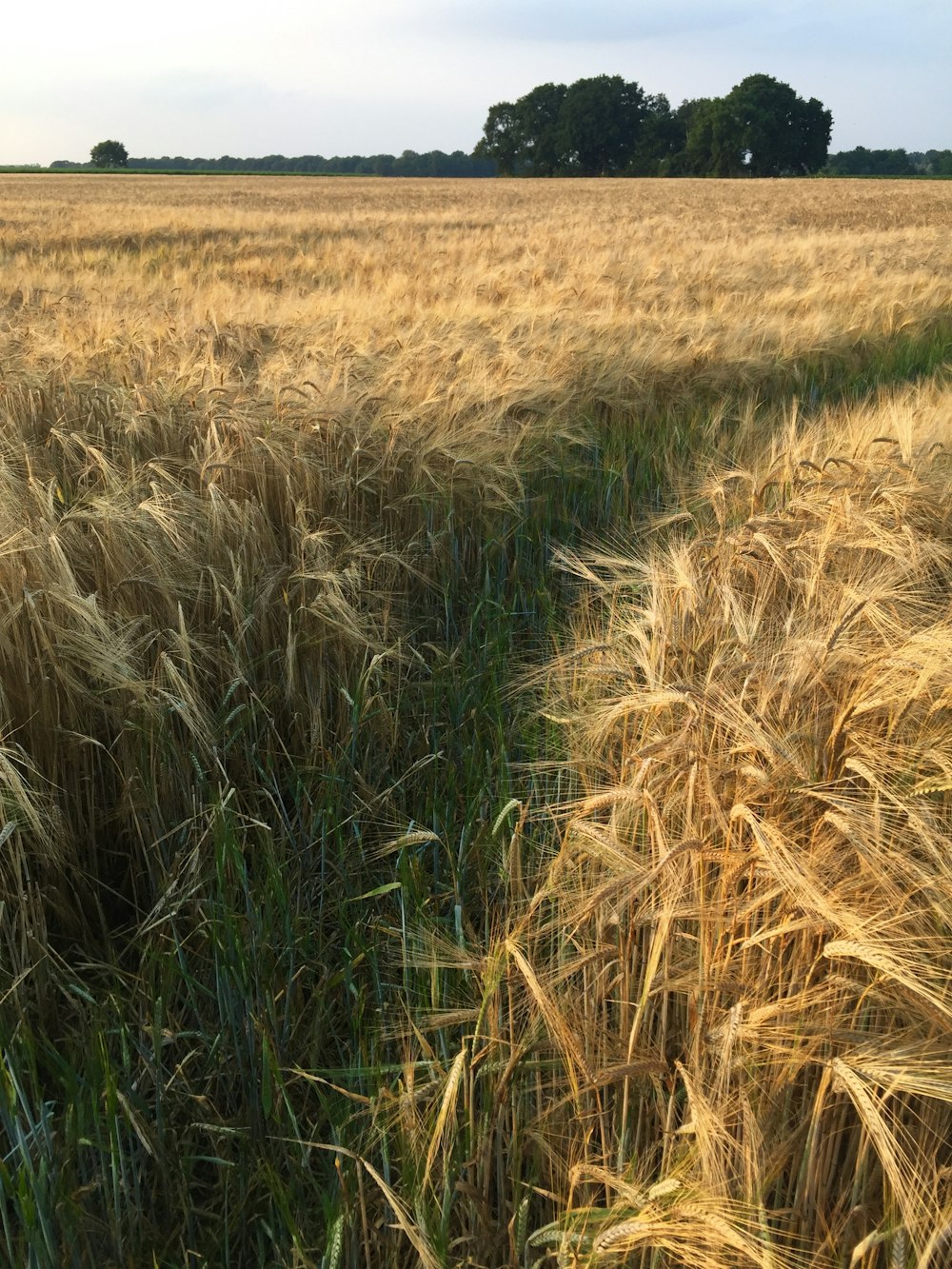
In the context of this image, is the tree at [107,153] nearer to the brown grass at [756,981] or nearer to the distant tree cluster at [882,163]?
the distant tree cluster at [882,163]

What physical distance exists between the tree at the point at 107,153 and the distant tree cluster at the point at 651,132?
1495 inches

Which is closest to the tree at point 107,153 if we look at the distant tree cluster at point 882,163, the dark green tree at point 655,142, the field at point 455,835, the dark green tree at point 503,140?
the dark green tree at point 503,140

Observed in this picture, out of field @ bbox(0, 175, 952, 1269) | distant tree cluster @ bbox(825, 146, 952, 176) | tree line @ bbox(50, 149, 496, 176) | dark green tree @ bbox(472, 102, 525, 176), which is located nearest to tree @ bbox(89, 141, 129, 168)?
tree line @ bbox(50, 149, 496, 176)

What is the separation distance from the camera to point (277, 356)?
3.71m

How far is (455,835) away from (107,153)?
104507 millimetres

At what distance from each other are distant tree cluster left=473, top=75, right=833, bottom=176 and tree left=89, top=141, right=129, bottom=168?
37962 millimetres

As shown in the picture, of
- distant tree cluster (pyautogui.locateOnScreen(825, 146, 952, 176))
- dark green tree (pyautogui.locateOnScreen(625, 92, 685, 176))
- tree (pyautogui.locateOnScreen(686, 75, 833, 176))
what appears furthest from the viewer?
distant tree cluster (pyautogui.locateOnScreen(825, 146, 952, 176))

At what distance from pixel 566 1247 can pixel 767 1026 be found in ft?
1.00

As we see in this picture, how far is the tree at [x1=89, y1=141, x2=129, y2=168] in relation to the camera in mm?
86875

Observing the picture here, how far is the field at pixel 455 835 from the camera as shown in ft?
3.18

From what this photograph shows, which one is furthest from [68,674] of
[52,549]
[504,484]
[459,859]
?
[504,484]

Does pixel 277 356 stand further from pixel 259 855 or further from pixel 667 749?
pixel 667 749

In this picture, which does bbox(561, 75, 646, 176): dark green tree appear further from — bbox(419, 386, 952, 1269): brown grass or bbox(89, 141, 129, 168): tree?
bbox(419, 386, 952, 1269): brown grass

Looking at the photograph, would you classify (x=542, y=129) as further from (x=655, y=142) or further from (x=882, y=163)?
(x=882, y=163)
